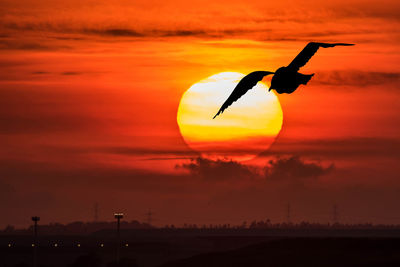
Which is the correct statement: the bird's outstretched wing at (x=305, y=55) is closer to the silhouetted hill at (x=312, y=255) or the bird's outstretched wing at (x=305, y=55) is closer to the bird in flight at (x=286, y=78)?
the bird in flight at (x=286, y=78)

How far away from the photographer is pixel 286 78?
32.8m

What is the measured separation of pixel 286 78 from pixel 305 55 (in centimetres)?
186

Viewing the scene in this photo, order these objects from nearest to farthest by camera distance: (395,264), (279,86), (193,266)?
(279,86)
(395,264)
(193,266)

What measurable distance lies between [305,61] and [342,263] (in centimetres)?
11451

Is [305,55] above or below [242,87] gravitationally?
above

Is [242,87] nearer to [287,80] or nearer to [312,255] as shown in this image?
[287,80]

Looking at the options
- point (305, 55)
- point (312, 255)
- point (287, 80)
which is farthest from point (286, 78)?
point (312, 255)

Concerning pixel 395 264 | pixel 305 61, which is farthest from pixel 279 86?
pixel 395 264

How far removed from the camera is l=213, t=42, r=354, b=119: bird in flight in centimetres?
3234

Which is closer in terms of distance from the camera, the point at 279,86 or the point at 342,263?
the point at 279,86

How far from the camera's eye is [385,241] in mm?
163000

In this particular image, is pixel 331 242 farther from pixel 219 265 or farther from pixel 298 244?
pixel 219 265

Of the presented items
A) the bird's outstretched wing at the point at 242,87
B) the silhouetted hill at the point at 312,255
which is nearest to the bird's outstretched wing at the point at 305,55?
the bird's outstretched wing at the point at 242,87

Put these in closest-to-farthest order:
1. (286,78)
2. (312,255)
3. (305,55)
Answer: (286,78) → (305,55) → (312,255)
